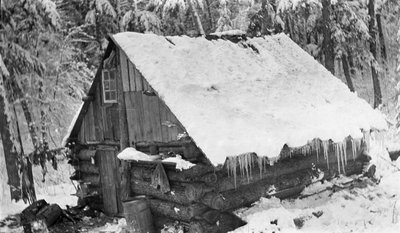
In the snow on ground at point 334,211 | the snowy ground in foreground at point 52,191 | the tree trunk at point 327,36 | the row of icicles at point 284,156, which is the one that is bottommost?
the snowy ground in foreground at point 52,191

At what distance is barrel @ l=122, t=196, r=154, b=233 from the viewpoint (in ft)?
38.1

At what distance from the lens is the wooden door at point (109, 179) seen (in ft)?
47.7

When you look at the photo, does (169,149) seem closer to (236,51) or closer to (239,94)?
(239,94)

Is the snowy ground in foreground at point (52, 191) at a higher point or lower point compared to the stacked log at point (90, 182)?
lower

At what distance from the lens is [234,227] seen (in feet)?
36.8

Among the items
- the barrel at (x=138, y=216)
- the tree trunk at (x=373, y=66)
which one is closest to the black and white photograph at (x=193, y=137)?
the barrel at (x=138, y=216)

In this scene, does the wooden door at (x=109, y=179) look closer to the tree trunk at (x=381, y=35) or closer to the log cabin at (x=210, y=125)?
the log cabin at (x=210, y=125)

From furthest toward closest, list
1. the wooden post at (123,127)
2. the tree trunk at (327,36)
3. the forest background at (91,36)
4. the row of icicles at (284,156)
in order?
the tree trunk at (327,36), the forest background at (91,36), the wooden post at (123,127), the row of icicles at (284,156)

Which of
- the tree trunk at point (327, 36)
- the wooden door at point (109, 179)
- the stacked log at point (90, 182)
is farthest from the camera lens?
the tree trunk at point (327, 36)

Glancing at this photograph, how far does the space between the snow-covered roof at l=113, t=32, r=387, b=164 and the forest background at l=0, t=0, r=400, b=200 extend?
2316 millimetres

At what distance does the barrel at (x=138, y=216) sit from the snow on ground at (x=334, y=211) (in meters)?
2.37

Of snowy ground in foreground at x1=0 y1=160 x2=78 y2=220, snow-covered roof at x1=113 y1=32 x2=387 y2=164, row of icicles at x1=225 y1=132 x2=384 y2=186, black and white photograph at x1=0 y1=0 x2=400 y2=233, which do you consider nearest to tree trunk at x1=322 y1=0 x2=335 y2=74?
black and white photograph at x1=0 y1=0 x2=400 y2=233

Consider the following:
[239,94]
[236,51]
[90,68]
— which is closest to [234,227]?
[239,94]

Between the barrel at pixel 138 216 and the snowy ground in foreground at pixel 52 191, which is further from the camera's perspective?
the snowy ground in foreground at pixel 52 191
